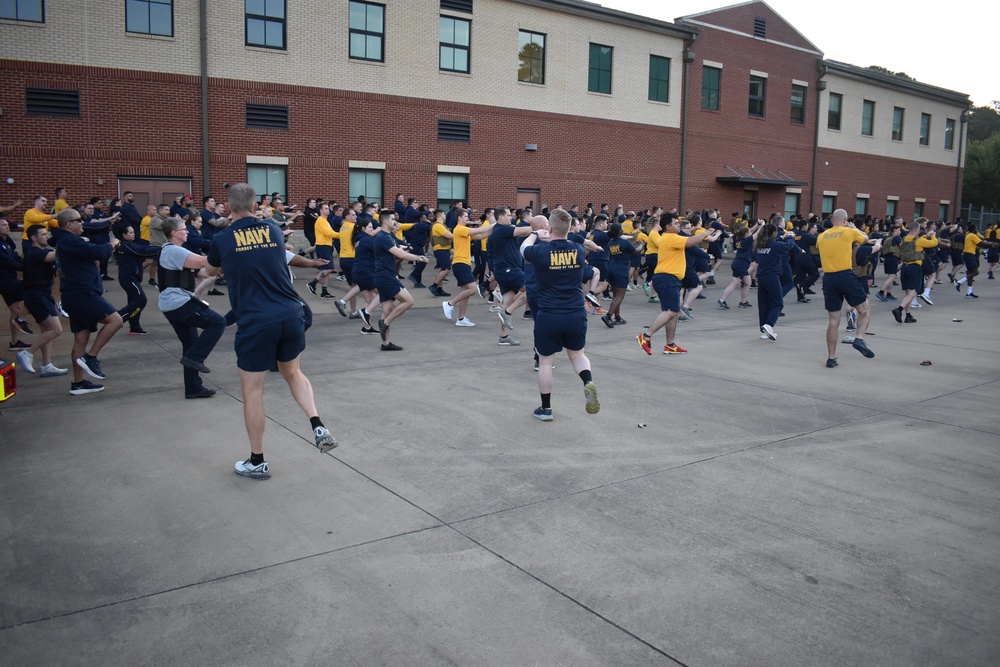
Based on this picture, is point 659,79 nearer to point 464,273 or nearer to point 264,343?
point 464,273

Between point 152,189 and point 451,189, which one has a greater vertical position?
point 451,189

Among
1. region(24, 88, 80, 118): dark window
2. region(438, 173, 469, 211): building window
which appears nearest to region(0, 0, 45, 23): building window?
region(24, 88, 80, 118): dark window

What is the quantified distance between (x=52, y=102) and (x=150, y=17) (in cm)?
324

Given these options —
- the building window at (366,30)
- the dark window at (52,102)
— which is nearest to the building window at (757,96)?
the building window at (366,30)

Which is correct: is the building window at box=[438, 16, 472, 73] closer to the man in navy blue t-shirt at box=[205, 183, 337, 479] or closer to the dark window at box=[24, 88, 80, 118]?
the dark window at box=[24, 88, 80, 118]

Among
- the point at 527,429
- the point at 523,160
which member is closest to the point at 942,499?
the point at 527,429

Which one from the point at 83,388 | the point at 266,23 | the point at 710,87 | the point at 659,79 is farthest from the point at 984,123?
the point at 83,388

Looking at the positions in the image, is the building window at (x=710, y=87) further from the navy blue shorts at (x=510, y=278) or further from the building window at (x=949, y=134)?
the navy blue shorts at (x=510, y=278)

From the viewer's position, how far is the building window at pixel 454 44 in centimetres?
2434

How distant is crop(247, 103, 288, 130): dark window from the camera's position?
2141 cm

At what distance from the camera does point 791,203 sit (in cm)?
3584

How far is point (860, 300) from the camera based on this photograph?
397 inches

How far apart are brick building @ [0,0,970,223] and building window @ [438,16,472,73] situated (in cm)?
6

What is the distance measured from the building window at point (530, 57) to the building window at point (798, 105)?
14374 mm
